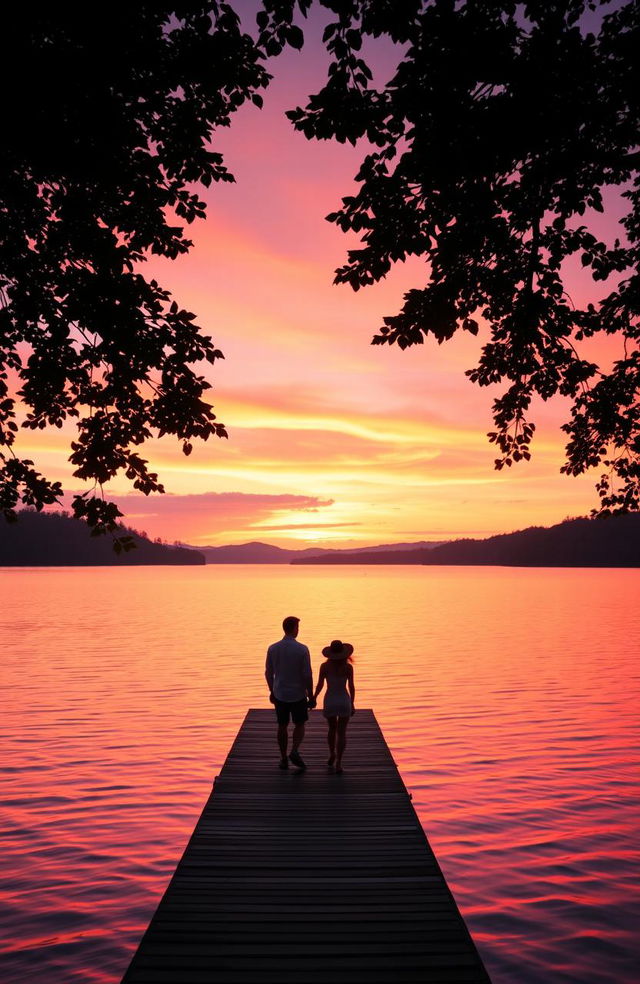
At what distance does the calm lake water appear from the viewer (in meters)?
9.59

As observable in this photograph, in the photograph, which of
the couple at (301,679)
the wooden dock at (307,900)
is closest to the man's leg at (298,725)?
the couple at (301,679)

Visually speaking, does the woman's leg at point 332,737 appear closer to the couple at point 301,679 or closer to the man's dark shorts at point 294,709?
the couple at point 301,679

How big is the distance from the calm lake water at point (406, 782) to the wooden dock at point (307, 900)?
1.55 meters

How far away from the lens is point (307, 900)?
7.80 meters

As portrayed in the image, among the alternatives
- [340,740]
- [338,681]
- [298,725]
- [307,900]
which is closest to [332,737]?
[340,740]

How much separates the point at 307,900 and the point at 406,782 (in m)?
9.24

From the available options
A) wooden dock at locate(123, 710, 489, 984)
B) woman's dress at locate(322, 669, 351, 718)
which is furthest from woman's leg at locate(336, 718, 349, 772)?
wooden dock at locate(123, 710, 489, 984)

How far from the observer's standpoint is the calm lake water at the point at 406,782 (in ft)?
31.5

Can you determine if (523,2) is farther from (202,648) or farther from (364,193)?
(202,648)

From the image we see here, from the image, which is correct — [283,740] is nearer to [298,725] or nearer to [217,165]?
[298,725]

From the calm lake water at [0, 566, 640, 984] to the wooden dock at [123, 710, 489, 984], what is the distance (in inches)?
60.9

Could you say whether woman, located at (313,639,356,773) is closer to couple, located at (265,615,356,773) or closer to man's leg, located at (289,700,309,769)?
couple, located at (265,615,356,773)

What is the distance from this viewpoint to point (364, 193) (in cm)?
891

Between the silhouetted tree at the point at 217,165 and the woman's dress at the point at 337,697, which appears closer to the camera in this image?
the silhouetted tree at the point at 217,165
